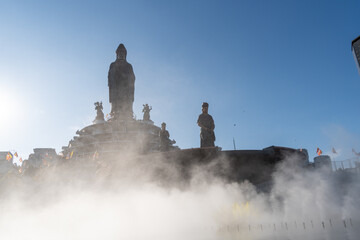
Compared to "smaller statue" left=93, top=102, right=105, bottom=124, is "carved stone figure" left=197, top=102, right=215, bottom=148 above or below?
below

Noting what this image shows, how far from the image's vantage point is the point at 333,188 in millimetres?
10453

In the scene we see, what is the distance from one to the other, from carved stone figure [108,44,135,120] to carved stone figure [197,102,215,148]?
18254mm

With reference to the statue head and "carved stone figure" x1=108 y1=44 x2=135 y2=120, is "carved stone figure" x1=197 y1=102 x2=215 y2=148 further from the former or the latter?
the statue head

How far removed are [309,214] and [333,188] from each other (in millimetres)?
2907

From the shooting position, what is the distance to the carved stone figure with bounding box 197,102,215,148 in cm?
991

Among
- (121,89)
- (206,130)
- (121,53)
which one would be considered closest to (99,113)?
(121,89)

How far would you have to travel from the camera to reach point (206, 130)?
10000 millimetres

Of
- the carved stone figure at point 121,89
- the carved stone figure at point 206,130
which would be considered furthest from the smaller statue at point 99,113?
the carved stone figure at point 206,130

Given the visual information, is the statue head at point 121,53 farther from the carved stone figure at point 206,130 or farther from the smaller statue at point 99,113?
the carved stone figure at point 206,130

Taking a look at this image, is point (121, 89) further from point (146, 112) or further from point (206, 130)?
point (206, 130)

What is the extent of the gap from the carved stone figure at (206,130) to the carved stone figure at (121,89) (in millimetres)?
18254

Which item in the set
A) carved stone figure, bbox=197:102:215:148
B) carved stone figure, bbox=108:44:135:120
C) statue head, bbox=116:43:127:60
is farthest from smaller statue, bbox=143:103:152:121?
carved stone figure, bbox=197:102:215:148

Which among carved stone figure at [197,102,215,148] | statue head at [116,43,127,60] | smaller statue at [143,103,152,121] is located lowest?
carved stone figure at [197,102,215,148]

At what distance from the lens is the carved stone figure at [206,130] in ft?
32.5
